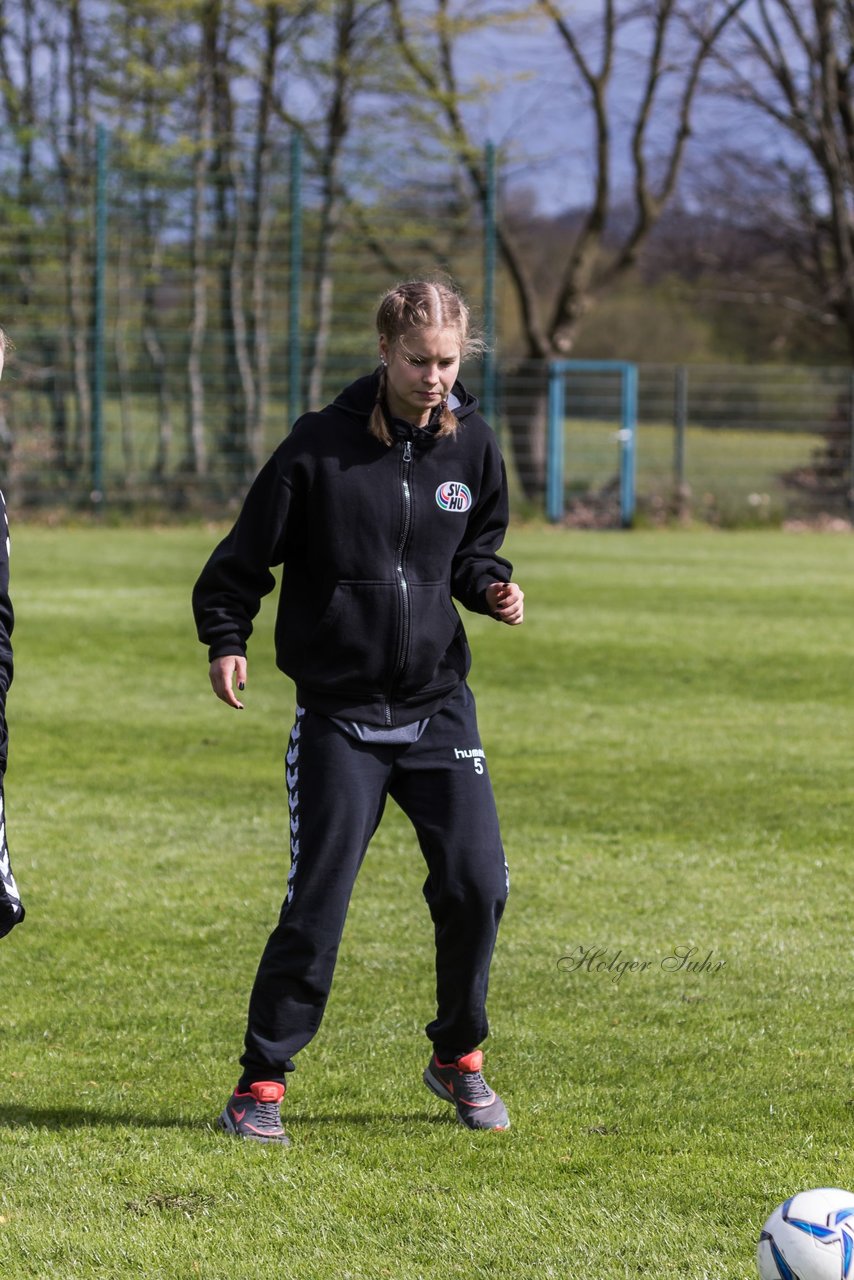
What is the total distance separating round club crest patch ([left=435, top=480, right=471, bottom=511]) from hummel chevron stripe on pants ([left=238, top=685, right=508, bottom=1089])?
48 cm

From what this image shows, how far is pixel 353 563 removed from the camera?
12.4 feet

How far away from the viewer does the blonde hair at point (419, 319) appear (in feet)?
12.1

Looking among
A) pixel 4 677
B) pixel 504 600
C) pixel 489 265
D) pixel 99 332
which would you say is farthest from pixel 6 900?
pixel 489 265

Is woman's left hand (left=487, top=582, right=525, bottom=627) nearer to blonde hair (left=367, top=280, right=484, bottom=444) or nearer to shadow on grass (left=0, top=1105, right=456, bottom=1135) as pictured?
blonde hair (left=367, top=280, right=484, bottom=444)

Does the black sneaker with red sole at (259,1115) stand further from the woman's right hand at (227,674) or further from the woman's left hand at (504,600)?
the woman's left hand at (504,600)

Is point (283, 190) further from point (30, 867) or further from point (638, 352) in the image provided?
point (30, 867)

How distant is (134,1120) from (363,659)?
3.83 feet

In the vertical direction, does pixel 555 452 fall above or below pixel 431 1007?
above

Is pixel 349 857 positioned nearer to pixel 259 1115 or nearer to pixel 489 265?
pixel 259 1115

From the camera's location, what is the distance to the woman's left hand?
3.92 metres

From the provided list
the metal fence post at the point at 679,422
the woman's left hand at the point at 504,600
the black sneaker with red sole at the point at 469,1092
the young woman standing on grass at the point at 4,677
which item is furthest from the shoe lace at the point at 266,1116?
the metal fence post at the point at 679,422

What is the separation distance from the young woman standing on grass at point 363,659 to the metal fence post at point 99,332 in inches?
843

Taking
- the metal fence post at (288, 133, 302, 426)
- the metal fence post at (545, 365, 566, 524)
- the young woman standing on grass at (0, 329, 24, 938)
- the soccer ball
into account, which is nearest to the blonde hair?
the young woman standing on grass at (0, 329, 24, 938)

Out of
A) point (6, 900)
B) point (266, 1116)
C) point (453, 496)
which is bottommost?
point (266, 1116)
